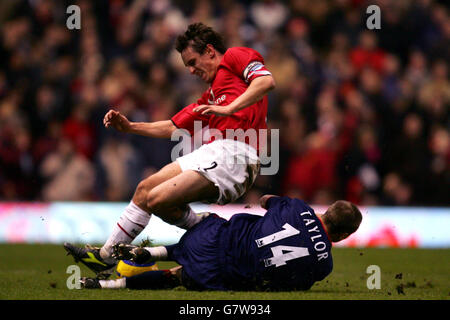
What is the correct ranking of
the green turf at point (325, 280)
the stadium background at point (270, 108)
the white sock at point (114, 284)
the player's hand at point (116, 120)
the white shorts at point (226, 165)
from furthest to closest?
1. the stadium background at point (270, 108)
2. the player's hand at point (116, 120)
3. the white shorts at point (226, 165)
4. the white sock at point (114, 284)
5. the green turf at point (325, 280)

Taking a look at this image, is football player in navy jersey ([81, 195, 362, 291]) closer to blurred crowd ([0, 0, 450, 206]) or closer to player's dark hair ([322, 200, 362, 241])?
player's dark hair ([322, 200, 362, 241])

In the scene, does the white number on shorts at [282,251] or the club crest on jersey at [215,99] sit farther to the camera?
the club crest on jersey at [215,99]

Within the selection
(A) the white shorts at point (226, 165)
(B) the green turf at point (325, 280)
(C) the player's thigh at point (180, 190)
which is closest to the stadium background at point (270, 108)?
(B) the green turf at point (325, 280)

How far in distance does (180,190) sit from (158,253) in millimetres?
547

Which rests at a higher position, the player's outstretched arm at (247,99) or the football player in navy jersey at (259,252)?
the player's outstretched arm at (247,99)

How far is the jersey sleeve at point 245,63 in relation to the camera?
590 cm

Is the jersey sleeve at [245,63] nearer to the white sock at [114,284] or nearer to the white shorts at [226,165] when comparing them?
the white shorts at [226,165]

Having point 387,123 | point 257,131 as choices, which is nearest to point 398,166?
point 387,123

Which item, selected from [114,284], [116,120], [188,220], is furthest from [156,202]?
[116,120]

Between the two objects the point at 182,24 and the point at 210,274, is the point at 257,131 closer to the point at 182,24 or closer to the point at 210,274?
the point at 210,274

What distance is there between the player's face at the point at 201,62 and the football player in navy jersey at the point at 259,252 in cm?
141

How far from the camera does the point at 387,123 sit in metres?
11.9

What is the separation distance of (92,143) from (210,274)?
6861 millimetres

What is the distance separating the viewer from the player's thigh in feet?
18.8
